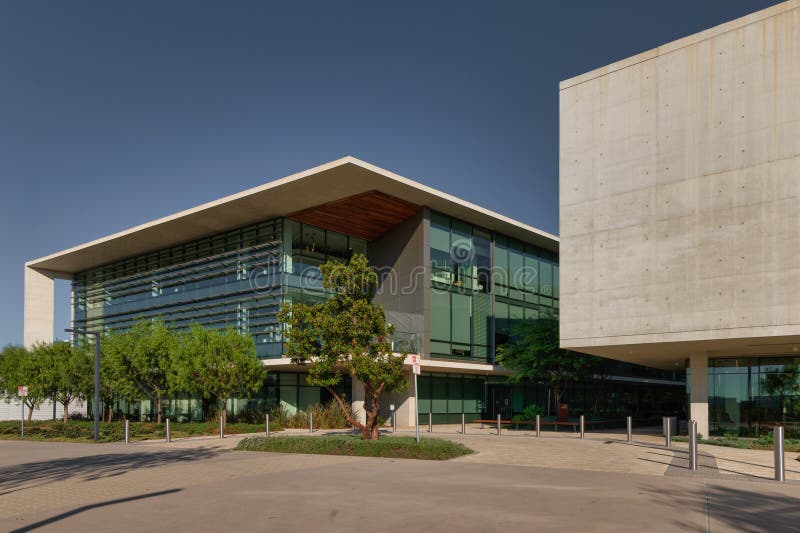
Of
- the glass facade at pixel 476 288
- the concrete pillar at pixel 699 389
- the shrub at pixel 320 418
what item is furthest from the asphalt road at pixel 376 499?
the glass facade at pixel 476 288

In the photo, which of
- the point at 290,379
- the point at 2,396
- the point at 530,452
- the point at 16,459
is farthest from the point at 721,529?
the point at 2,396

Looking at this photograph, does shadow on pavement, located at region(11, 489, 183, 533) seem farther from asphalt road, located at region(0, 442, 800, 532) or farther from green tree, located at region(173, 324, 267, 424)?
green tree, located at region(173, 324, 267, 424)

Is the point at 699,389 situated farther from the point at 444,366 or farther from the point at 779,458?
the point at 444,366

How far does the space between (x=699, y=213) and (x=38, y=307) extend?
5057 centimetres

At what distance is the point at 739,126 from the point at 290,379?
25915 mm

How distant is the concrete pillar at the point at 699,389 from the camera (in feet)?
88.3

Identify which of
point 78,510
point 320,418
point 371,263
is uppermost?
point 371,263

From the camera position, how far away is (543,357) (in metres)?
35.4

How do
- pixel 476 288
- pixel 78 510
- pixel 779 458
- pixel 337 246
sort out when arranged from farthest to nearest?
pixel 476 288 < pixel 337 246 < pixel 779 458 < pixel 78 510

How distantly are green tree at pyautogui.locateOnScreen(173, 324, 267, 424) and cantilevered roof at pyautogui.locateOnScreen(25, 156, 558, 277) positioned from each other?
720 centimetres

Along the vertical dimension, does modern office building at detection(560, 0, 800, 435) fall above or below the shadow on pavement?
above

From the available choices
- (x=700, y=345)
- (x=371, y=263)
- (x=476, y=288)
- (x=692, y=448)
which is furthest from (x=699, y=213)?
(x=371, y=263)

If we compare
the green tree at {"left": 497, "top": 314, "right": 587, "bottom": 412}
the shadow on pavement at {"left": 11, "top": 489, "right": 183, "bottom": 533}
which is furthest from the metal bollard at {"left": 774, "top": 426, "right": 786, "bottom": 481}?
the green tree at {"left": 497, "top": 314, "right": 587, "bottom": 412}

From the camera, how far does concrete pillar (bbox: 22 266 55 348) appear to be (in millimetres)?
54625
